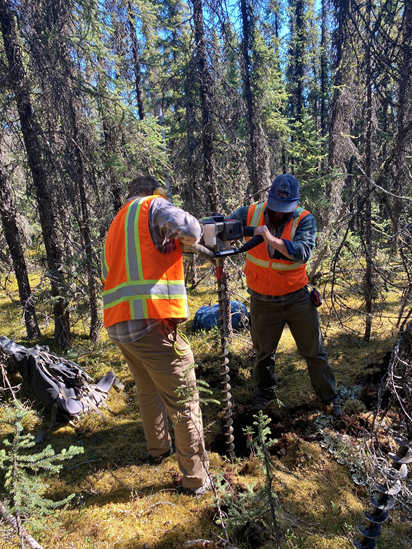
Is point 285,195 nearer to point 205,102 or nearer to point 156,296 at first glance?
point 156,296

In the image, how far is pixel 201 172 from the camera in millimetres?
6531

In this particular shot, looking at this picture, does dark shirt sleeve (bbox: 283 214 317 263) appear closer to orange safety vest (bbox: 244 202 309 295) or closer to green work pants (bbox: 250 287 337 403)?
orange safety vest (bbox: 244 202 309 295)

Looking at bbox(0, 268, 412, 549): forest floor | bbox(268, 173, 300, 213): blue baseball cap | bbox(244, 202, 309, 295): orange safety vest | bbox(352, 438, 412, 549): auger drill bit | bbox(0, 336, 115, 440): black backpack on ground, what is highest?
bbox(268, 173, 300, 213): blue baseball cap

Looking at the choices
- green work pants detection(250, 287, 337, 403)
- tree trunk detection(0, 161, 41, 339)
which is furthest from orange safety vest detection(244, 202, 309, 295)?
tree trunk detection(0, 161, 41, 339)

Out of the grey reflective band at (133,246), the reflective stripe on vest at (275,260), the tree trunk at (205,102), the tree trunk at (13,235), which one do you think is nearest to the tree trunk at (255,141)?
the tree trunk at (205,102)

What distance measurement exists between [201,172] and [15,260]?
3.64m

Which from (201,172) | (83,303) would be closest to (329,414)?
(83,303)

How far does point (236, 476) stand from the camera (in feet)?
9.82

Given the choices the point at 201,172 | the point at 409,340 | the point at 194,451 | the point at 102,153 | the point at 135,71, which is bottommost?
the point at 194,451

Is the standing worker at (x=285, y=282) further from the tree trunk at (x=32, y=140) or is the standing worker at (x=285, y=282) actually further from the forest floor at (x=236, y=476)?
the tree trunk at (x=32, y=140)

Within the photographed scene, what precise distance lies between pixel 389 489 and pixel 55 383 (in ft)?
12.1

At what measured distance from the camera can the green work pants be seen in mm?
3613

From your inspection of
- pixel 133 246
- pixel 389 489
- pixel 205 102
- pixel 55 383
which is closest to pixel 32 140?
pixel 205 102

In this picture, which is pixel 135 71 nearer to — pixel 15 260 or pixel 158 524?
pixel 15 260
